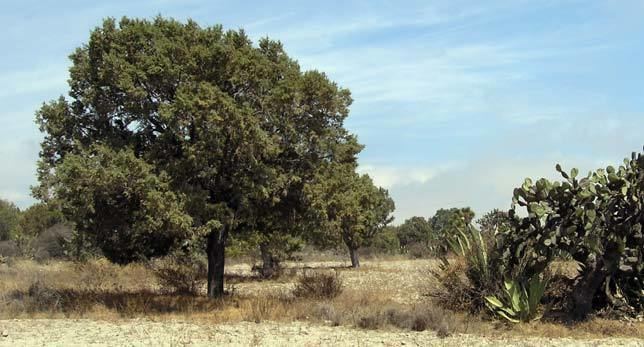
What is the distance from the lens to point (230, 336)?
47.9 feet

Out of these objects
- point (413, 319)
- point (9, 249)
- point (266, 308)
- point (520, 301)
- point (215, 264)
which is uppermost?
point (9, 249)

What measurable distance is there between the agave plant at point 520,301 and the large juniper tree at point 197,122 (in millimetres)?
6455

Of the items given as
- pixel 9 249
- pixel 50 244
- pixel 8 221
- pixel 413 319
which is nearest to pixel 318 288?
pixel 413 319

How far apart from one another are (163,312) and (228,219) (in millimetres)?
3152

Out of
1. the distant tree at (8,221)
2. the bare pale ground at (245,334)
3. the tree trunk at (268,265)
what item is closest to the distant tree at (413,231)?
the distant tree at (8,221)

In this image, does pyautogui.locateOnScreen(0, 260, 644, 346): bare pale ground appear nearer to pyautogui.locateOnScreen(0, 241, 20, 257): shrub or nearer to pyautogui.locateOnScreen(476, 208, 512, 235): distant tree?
pyautogui.locateOnScreen(476, 208, 512, 235): distant tree

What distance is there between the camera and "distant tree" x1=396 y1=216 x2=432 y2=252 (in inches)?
3270

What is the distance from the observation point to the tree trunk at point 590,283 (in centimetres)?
1661

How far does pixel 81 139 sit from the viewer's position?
20156 mm

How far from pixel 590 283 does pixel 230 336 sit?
8.78 m

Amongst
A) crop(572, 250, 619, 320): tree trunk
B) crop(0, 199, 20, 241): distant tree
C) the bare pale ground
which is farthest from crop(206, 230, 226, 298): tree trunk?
crop(0, 199, 20, 241): distant tree

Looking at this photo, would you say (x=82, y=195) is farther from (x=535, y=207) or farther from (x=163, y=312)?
(x=535, y=207)

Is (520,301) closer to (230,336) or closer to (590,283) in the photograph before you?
(590,283)

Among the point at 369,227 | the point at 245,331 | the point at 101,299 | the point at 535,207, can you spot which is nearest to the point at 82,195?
the point at 101,299
